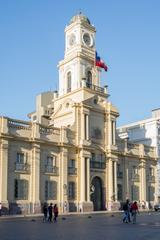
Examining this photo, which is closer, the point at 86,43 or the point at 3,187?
the point at 3,187

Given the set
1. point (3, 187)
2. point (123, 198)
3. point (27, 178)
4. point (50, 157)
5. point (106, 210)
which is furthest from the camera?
point (123, 198)

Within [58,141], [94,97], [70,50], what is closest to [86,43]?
[70,50]

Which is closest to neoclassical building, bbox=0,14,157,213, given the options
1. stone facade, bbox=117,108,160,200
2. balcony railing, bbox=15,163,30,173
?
balcony railing, bbox=15,163,30,173

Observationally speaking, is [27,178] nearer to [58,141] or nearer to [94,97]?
[58,141]

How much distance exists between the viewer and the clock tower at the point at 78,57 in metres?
59.7

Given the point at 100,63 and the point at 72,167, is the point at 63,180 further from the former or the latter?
the point at 100,63

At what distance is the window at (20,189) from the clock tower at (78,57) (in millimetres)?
18231

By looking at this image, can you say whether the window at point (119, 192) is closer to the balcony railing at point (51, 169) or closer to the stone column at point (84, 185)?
the stone column at point (84, 185)

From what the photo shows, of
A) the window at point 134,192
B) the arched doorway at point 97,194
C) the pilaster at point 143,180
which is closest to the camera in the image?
the arched doorway at point 97,194

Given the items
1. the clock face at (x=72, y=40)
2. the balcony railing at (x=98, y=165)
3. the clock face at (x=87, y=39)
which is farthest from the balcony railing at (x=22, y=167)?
the clock face at (x=87, y=39)

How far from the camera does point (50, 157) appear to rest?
5025cm

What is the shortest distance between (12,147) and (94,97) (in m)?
16.6

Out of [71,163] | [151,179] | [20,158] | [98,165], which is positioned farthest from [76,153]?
[151,179]

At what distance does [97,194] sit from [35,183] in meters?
12.3
